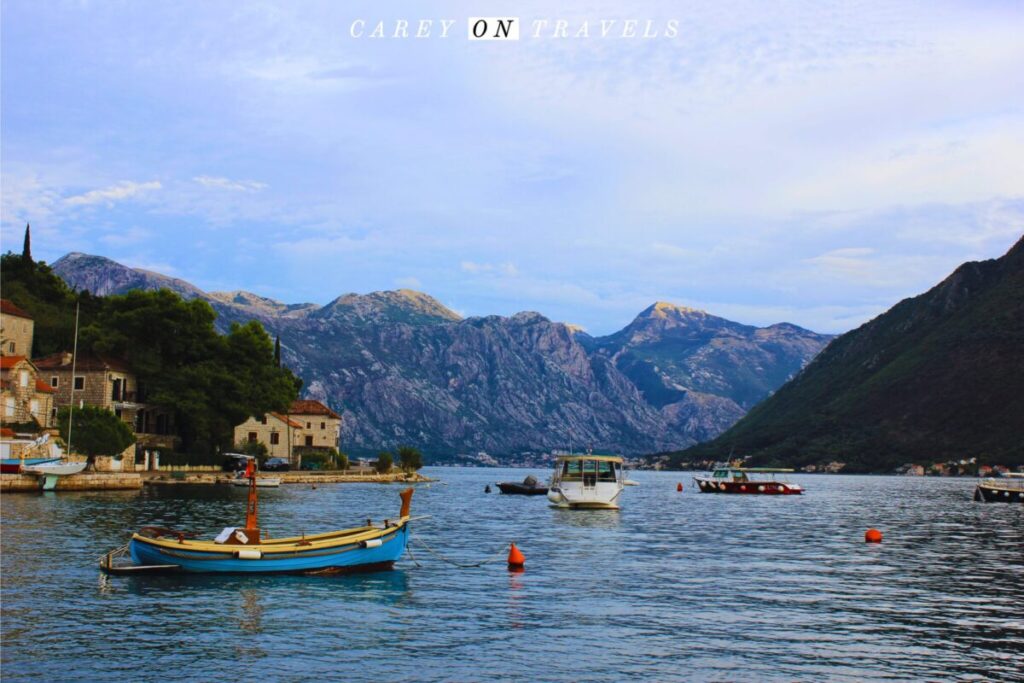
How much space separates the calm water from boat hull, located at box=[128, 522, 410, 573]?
68 cm

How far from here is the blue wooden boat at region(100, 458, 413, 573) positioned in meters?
41.8

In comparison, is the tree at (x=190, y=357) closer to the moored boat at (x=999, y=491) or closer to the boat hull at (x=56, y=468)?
the boat hull at (x=56, y=468)

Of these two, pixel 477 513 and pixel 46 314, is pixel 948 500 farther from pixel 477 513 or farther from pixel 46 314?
pixel 46 314

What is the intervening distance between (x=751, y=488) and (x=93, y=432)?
320 feet

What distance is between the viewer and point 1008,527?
80875 millimetres

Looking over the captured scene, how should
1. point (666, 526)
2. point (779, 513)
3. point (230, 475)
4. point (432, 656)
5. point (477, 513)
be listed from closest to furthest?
point (432, 656) < point (666, 526) < point (477, 513) < point (779, 513) < point (230, 475)

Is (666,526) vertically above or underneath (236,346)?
underneath

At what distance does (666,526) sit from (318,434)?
9980cm

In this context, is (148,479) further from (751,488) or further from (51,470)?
(751,488)

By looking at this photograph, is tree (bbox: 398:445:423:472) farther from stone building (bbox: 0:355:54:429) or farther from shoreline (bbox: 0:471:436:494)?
stone building (bbox: 0:355:54:429)

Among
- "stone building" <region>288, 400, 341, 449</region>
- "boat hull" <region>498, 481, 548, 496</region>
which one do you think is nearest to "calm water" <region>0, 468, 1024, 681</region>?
"boat hull" <region>498, 481, 548, 496</region>

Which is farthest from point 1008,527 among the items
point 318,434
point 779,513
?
point 318,434

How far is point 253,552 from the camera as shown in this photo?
4153 centimetres

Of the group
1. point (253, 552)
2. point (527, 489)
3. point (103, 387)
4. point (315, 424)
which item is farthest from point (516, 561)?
point (315, 424)
